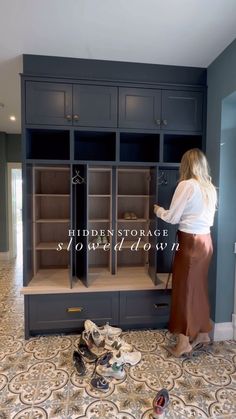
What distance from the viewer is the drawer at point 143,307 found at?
243 cm

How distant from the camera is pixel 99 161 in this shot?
240cm

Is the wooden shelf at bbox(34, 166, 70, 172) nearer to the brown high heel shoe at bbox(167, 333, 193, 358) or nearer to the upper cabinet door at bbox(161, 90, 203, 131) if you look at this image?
the upper cabinet door at bbox(161, 90, 203, 131)

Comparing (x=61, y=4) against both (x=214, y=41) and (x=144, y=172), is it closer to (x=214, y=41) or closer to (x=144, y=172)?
(x=214, y=41)

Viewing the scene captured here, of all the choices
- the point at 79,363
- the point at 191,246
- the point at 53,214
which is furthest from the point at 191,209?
the point at 53,214

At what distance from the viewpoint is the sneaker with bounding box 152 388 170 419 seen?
1.53m

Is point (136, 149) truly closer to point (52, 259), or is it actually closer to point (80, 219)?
point (80, 219)

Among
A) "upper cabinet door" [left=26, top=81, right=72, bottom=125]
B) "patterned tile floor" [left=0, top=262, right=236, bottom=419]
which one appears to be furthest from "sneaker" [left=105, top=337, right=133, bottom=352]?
"upper cabinet door" [left=26, top=81, right=72, bottom=125]

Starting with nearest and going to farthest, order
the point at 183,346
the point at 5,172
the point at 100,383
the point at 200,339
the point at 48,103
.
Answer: the point at 100,383, the point at 183,346, the point at 200,339, the point at 48,103, the point at 5,172

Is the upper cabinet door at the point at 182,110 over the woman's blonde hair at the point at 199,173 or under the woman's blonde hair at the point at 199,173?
over

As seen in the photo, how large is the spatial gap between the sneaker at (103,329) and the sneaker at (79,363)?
220 mm

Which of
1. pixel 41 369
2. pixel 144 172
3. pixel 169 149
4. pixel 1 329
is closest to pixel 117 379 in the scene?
pixel 41 369

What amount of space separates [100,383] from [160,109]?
2.36 m

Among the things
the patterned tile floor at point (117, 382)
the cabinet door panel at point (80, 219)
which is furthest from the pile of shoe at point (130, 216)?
the patterned tile floor at point (117, 382)

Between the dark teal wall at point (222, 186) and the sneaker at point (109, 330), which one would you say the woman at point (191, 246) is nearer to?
the dark teal wall at point (222, 186)
